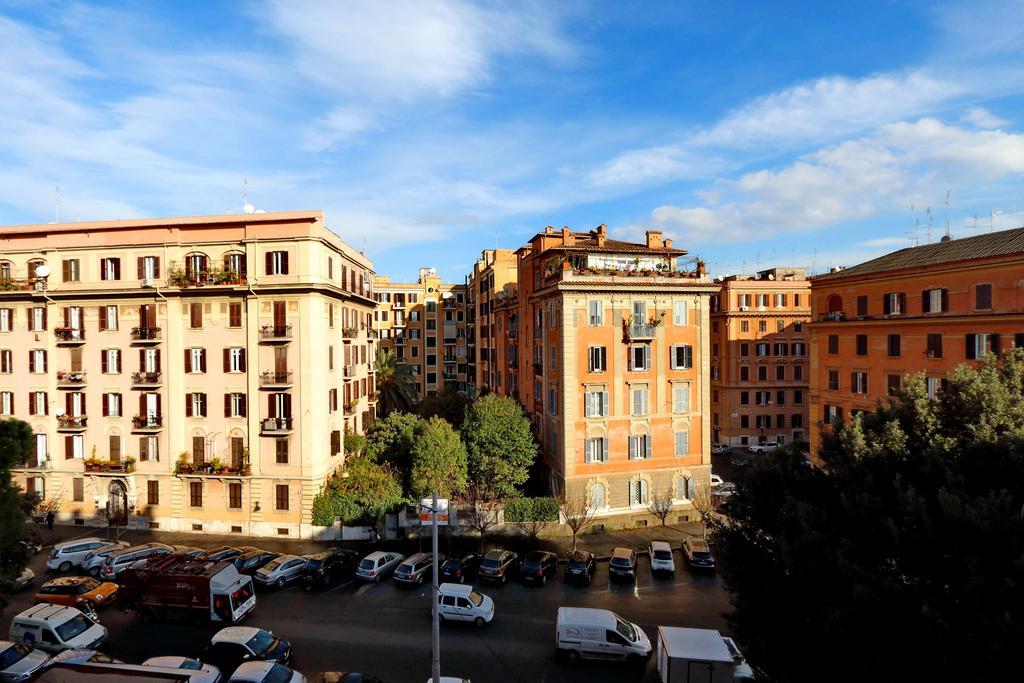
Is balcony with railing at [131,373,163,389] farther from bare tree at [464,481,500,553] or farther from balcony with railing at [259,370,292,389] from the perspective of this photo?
bare tree at [464,481,500,553]

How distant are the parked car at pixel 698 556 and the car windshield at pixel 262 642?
22.9 meters

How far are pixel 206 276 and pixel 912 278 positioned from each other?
50.3 meters

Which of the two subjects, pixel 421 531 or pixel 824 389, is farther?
pixel 824 389

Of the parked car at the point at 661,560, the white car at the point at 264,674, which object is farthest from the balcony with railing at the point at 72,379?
the parked car at the point at 661,560

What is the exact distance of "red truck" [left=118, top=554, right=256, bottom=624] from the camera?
84.8 ft

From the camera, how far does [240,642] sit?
870 inches

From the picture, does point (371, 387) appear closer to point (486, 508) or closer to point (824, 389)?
point (486, 508)

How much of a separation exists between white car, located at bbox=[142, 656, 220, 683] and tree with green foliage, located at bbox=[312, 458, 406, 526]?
1730 centimetres

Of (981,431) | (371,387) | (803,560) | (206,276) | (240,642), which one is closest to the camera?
(803,560)

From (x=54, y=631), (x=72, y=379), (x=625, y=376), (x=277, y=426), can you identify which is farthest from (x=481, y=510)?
(x=72, y=379)

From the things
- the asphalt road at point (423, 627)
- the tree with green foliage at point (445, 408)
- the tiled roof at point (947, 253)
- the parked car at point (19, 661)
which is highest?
the tiled roof at point (947, 253)

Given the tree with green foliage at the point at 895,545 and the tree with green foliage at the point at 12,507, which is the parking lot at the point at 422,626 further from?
the tree with green foliage at the point at 895,545

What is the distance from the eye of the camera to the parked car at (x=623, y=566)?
104ft

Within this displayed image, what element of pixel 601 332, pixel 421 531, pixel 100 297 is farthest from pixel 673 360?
pixel 100 297
